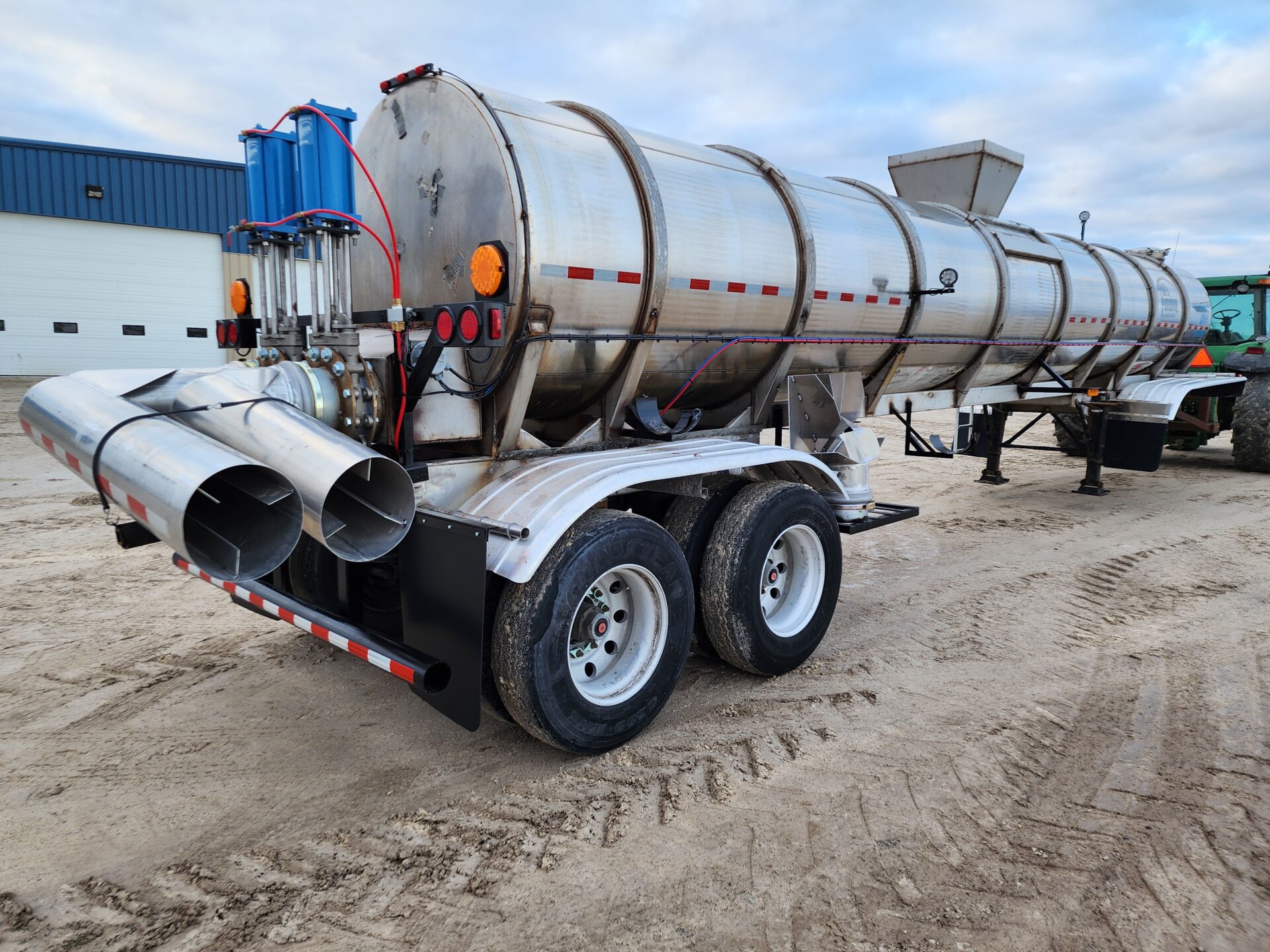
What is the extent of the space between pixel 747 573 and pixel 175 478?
247 cm

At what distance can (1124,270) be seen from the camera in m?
8.03

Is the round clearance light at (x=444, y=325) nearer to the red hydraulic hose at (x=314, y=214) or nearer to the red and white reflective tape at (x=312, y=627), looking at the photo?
the red hydraulic hose at (x=314, y=214)

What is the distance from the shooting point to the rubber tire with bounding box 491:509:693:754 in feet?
10.0

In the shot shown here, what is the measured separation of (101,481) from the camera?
2535mm

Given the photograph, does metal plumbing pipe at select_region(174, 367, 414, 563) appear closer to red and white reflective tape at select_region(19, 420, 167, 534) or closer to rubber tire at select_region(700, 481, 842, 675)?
red and white reflective tape at select_region(19, 420, 167, 534)

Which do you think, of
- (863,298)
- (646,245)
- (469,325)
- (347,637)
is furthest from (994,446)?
(347,637)

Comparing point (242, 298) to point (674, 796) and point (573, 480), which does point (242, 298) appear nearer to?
point (573, 480)

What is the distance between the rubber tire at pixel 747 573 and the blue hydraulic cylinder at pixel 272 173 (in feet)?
7.61

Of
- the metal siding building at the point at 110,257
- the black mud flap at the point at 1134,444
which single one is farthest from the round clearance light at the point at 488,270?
the metal siding building at the point at 110,257

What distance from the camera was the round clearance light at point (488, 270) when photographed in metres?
3.26

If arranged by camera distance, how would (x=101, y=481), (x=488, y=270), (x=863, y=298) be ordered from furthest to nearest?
(x=863, y=298) → (x=488, y=270) → (x=101, y=481)

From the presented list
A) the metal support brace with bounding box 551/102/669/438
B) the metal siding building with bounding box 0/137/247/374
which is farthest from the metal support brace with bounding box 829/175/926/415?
the metal siding building with bounding box 0/137/247/374

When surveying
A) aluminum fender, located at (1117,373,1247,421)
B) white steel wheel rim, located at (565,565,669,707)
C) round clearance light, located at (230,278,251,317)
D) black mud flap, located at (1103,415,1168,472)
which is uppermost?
round clearance light, located at (230,278,251,317)

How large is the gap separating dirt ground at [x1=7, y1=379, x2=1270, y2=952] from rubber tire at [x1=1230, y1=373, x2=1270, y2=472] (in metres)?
6.09
